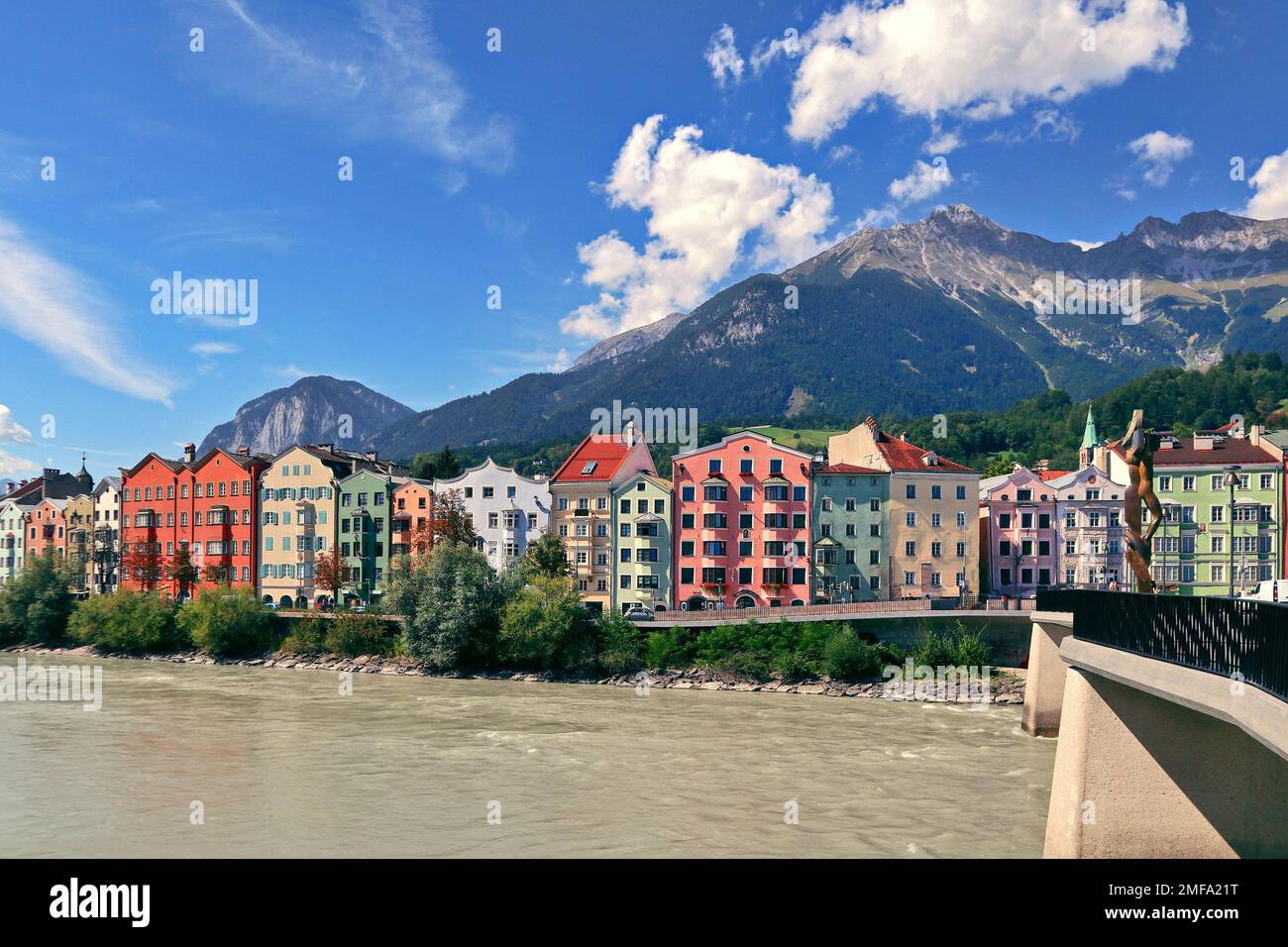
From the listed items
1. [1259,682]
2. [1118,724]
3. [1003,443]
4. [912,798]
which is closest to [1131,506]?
[1118,724]

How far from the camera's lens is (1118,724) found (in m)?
18.5

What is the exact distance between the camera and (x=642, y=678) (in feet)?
195

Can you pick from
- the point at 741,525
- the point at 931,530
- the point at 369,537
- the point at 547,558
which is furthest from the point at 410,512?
the point at 931,530

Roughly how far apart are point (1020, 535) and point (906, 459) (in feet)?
37.0

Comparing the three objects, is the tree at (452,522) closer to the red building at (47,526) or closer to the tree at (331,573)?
the tree at (331,573)

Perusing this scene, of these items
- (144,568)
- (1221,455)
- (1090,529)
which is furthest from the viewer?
(144,568)

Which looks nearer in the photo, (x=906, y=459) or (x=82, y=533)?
(x=906, y=459)

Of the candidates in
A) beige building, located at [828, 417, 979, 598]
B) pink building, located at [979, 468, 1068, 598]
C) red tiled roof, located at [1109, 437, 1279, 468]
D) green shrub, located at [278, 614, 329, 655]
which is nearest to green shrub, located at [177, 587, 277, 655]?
green shrub, located at [278, 614, 329, 655]

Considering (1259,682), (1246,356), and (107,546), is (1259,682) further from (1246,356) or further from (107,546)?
(1246,356)

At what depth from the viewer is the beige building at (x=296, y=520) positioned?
89.2 m

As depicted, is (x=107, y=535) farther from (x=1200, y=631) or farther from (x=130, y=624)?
(x=1200, y=631)

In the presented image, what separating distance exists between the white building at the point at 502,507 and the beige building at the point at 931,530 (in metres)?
28.5

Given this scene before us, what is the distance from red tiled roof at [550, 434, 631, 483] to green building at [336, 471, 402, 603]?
17.1 metres
